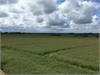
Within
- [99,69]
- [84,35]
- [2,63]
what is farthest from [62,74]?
[84,35]

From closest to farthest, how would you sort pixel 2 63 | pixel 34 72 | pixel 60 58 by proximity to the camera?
pixel 34 72
pixel 2 63
pixel 60 58

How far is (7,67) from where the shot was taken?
22891mm

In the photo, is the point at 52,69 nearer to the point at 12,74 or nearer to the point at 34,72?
the point at 34,72

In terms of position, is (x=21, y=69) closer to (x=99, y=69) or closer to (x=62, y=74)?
(x=62, y=74)

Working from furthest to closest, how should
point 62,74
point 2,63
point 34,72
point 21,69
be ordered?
point 2,63
point 21,69
point 34,72
point 62,74

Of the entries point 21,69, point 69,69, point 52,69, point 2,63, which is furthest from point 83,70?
point 2,63

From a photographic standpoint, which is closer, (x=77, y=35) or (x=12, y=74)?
(x=12, y=74)

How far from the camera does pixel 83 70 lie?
19938 millimetres

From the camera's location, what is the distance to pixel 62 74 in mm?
18359

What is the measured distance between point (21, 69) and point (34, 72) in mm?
2069

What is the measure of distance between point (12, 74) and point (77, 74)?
205 inches

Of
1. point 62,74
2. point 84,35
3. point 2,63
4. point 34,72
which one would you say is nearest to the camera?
point 62,74

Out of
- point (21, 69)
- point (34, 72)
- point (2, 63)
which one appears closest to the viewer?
point (34, 72)

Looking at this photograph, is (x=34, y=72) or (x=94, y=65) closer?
(x=34, y=72)
